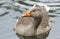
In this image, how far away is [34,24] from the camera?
38.3ft

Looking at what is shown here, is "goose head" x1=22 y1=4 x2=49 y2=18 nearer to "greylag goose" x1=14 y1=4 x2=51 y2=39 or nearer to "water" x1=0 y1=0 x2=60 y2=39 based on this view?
"greylag goose" x1=14 y1=4 x2=51 y2=39

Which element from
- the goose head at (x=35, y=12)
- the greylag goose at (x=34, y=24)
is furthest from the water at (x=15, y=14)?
the goose head at (x=35, y=12)

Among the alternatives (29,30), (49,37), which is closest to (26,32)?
(29,30)

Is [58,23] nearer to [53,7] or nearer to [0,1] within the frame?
[53,7]

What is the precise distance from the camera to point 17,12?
13.3 m

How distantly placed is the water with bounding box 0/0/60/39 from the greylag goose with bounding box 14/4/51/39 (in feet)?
0.87

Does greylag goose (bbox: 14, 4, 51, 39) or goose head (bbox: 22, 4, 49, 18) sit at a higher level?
goose head (bbox: 22, 4, 49, 18)

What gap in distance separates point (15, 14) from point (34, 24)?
1640 mm

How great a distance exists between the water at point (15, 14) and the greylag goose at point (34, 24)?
265 millimetres

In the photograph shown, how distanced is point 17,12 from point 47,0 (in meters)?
2.11

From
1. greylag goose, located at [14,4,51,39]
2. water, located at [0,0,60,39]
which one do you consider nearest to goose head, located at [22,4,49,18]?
greylag goose, located at [14,4,51,39]

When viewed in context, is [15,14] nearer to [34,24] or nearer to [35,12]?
[34,24]

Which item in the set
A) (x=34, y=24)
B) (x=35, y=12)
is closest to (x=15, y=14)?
(x=34, y=24)

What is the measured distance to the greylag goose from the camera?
37.4 ft
